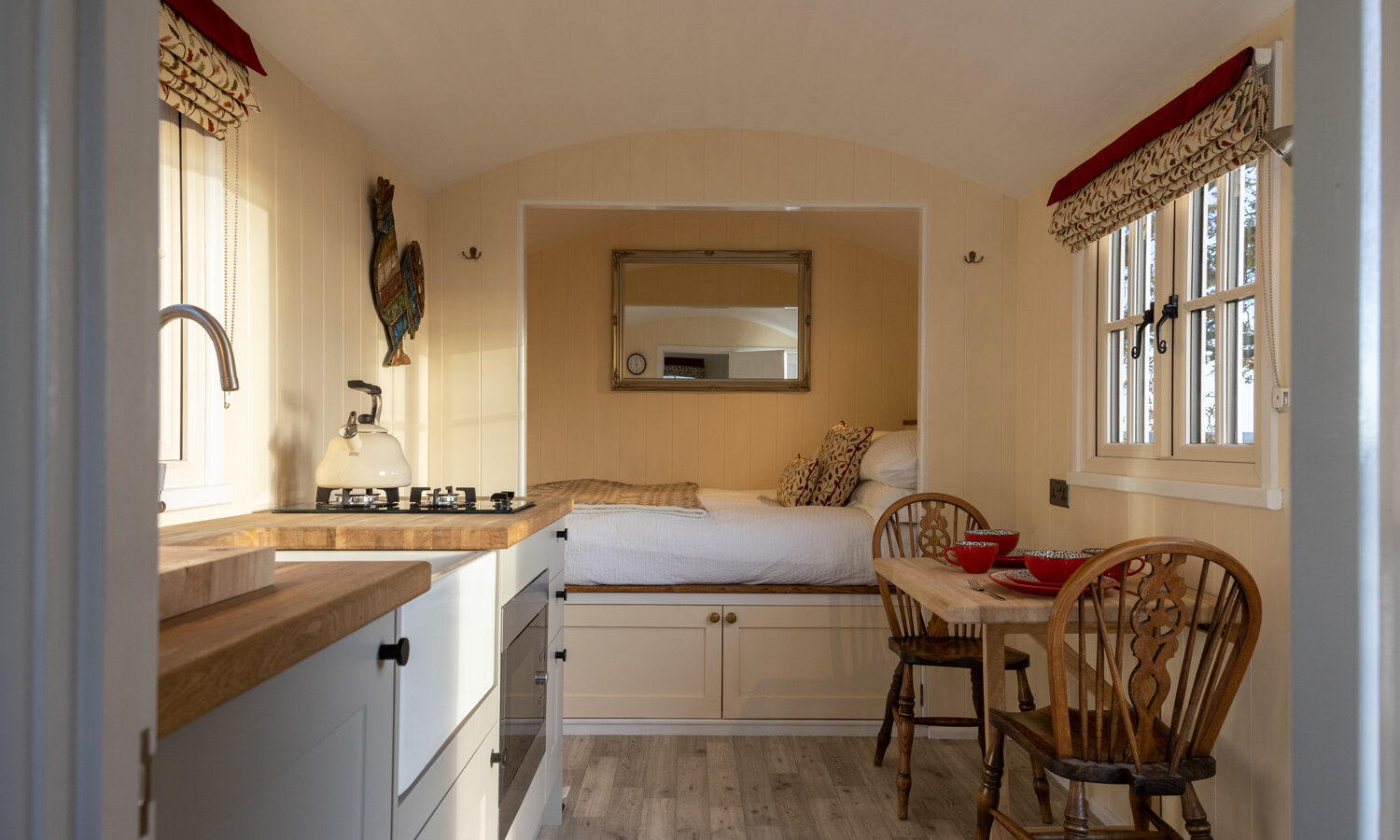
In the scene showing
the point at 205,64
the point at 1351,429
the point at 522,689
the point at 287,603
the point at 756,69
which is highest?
the point at 756,69

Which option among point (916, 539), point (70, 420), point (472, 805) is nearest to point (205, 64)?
point (472, 805)

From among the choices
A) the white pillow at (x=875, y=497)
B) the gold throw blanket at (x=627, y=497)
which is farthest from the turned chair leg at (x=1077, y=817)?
the gold throw blanket at (x=627, y=497)

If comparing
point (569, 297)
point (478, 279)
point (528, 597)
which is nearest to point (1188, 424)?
point (528, 597)

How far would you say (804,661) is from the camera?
3.76 meters

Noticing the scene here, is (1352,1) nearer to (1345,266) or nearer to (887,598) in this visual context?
(1345,266)

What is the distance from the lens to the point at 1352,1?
63 cm

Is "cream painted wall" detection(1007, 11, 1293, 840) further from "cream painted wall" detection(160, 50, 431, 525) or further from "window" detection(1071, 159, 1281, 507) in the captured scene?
"cream painted wall" detection(160, 50, 431, 525)

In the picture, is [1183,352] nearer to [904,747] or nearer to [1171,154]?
[1171,154]

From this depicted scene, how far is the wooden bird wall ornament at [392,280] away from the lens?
3232mm

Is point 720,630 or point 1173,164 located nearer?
point 1173,164

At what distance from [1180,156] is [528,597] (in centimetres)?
196

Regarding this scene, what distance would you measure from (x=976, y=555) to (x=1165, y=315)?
869 millimetres

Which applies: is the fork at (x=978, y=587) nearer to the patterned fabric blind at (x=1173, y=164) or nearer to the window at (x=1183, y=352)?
the window at (x=1183, y=352)

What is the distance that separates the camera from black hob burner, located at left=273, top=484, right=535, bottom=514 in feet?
7.68
